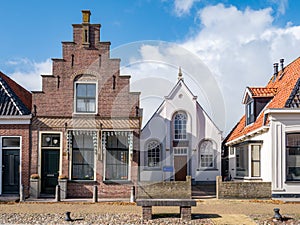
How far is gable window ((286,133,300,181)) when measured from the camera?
19250mm

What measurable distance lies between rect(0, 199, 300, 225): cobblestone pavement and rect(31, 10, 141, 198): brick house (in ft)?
6.85

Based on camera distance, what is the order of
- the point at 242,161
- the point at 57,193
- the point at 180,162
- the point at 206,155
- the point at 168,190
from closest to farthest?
the point at 57,193 → the point at 168,190 → the point at 242,161 → the point at 180,162 → the point at 206,155

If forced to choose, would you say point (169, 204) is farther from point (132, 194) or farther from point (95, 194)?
point (95, 194)

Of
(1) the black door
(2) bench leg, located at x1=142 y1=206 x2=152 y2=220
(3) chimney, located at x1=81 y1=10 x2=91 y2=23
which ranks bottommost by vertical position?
(2) bench leg, located at x1=142 y1=206 x2=152 y2=220

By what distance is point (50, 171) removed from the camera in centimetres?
1939

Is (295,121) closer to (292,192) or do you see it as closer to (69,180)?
(292,192)

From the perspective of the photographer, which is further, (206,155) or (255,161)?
(206,155)

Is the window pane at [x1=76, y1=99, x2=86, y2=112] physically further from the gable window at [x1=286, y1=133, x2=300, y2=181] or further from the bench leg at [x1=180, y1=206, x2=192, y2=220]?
the gable window at [x1=286, y1=133, x2=300, y2=181]

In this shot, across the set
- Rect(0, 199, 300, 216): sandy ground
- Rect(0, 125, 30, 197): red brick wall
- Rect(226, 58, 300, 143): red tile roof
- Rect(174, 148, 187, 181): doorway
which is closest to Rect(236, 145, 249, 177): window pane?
Rect(226, 58, 300, 143): red tile roof

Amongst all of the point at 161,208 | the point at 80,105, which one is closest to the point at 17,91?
the point at 80,105

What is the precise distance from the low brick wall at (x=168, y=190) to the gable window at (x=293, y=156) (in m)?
4.92

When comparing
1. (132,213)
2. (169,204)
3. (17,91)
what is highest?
(17,91)

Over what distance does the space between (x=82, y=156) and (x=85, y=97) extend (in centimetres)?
284

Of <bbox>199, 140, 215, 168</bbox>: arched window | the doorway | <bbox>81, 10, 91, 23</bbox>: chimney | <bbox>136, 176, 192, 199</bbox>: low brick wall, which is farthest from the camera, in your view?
<bbox>199, 140, 215, 168</bbox>: arched window
